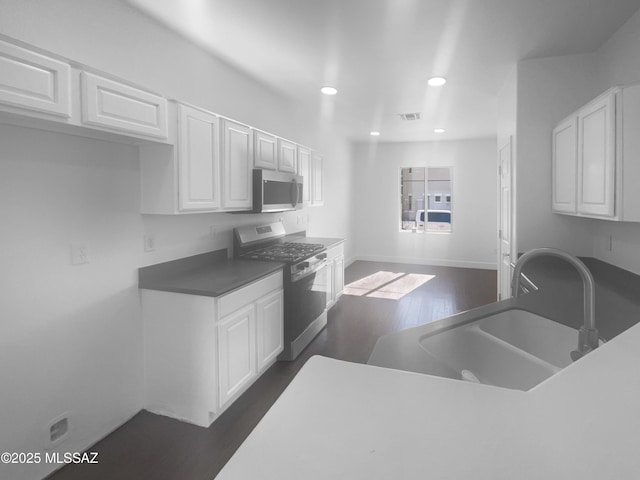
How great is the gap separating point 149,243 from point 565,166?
3.10 m

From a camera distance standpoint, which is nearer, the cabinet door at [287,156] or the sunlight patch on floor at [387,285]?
the cabinet door at [287,156]

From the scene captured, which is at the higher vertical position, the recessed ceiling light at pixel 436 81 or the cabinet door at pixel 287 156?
the recessed ceiling light at pixel 436 81

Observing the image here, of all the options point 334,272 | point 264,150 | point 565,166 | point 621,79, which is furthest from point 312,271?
point 621,79

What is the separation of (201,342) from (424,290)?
13.8 feet

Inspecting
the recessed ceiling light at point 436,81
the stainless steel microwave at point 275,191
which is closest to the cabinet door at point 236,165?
the stainless steel microwave at point 275,191

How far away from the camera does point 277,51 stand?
2.97 metres

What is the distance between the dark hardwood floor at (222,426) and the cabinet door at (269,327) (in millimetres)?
190

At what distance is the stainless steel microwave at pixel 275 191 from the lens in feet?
10.5

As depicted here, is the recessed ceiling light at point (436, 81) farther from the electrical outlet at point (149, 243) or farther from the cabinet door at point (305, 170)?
the electrical outlet at point (149, 243)

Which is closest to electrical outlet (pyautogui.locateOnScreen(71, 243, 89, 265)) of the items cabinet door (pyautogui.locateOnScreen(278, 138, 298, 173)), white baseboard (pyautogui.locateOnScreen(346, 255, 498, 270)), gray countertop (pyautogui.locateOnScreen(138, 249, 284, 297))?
gray countertop (pyautogui.locateOnScreen(138, 249, 284, 297))

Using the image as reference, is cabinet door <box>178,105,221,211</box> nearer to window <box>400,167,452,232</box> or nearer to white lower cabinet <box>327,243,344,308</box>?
white lower cabinet <box>327,243,344,308</box>

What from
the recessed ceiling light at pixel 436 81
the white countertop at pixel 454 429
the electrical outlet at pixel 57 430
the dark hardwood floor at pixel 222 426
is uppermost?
the recessed ceiling light at pixel 436 81

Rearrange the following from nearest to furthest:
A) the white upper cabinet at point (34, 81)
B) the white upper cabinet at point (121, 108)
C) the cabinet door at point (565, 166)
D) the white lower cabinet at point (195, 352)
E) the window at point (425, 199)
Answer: the white upper cabinet at point (34, 81)
the white upper cabinet at point (121, 108)
the white lower cabinet at point (195, 352)
the cabinet door at point (565, 166)
the window at point (425, 199)

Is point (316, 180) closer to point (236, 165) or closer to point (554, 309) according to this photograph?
point (236, 165)
